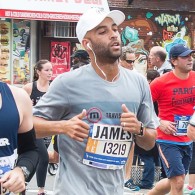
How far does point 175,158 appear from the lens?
6715mm

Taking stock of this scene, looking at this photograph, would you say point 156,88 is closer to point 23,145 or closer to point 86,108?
point 86,108

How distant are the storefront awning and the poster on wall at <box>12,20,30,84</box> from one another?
1.78 feet

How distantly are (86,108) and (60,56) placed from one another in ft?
56.0

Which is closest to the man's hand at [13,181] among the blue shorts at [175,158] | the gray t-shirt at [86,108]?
the gray t-shirt at [86,108]

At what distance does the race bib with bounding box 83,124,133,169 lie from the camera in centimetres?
398

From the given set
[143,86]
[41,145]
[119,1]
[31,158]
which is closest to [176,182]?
[41,145]

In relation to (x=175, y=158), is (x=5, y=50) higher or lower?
higher

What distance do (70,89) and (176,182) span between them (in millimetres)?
2967

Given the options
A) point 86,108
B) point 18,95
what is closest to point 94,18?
point 86,108

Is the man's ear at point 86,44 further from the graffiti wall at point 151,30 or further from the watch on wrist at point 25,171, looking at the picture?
the graffiti wall at point 151,30

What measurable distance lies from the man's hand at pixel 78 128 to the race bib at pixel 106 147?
0.20 metres

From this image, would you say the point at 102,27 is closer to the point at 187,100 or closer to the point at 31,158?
the point at 31,158

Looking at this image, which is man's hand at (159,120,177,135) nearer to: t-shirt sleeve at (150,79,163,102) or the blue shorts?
the blue shorts

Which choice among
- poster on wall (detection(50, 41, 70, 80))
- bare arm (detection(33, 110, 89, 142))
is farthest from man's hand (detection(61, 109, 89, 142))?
poster on wall (detection(50, 41, 70, 80))
